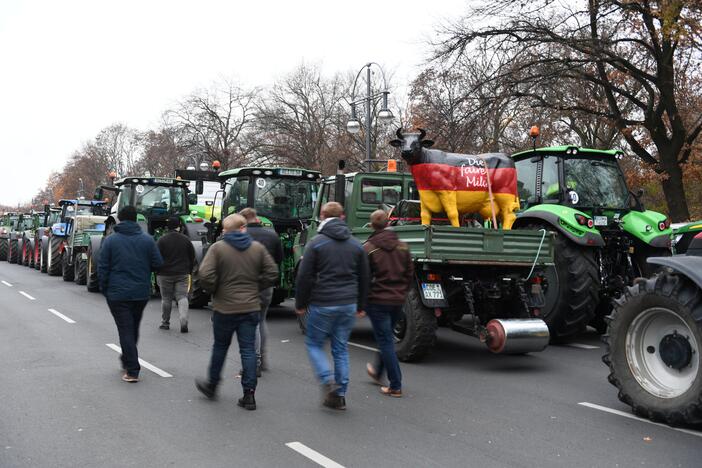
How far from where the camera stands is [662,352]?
594cm

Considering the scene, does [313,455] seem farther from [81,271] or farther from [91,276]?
[81,271]

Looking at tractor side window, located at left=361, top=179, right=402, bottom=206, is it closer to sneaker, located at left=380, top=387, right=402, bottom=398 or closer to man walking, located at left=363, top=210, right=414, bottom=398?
man walking, located at left=363, top=210, right=414, bottom=398

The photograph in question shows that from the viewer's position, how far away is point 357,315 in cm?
666

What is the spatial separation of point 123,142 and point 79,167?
20.0ft

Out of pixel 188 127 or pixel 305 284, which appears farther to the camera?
pixel 188 127

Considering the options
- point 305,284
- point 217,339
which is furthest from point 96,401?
point 305,284

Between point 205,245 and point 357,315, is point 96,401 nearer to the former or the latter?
point 357,315

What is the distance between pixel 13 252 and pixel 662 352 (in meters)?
34.5

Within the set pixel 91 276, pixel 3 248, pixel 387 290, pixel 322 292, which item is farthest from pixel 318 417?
pixel 3 248

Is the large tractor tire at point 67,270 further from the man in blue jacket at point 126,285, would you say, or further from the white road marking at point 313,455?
the white road marking at point 313,455

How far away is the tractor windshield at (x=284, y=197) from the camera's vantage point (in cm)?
1336

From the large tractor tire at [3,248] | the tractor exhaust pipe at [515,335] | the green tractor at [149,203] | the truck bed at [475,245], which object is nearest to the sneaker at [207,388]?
the truck bed at [475,245]

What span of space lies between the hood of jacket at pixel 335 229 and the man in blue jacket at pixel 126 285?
230 cm

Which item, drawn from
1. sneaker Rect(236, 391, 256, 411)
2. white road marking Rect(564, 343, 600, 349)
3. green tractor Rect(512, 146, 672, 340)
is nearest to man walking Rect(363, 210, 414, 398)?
sneaker Rect(236, 391, 256, 411)
